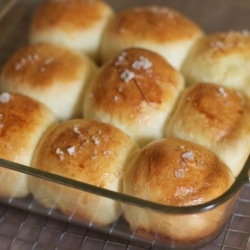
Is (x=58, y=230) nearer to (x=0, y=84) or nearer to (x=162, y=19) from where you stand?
(x=0, y=84)

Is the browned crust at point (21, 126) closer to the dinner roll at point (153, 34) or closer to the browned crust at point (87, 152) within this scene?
the browned crust at point (87, 152)

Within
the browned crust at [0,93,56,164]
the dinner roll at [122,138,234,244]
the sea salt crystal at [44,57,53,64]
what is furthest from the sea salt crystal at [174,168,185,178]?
the sea salt crystal at [44,57,53,64]

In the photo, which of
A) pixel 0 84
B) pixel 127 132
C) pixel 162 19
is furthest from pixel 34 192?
pixel 162 19

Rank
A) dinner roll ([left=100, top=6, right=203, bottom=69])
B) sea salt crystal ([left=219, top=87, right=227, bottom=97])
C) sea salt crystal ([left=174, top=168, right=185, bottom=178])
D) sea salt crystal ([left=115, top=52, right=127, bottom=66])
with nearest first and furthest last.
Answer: sea salt crystal ([left=174, top=168, right=185, bottom=178]), sea salt crystal ([left=219, top=87, right=227, bottom=97]), sea salt crystal ([left=115, top=52, right=127, bottom=66]), dinner roll ([left=100, top=6, right=203, bottom=69])

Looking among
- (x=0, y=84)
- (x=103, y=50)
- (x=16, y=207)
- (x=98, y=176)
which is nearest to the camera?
(x=98, y=176)

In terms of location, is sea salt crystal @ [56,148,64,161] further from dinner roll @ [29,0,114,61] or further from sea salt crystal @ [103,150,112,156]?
dinner roll @ [29,0,114,61]

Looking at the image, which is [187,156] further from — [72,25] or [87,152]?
[72,25]

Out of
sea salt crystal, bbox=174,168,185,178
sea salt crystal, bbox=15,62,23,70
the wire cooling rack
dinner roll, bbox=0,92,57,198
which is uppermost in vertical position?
sea salt crystal, bbox=15,62,23,70
